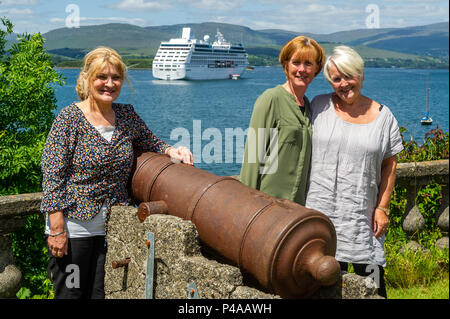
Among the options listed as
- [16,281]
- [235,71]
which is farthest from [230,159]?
[235,71]

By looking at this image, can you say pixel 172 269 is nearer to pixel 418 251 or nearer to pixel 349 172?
pixel 349 172

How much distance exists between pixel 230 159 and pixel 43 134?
22266 millimetres

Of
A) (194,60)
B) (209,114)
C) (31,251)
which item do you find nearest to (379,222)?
(31,251)

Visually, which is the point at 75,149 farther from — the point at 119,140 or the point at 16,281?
the point at 16,281

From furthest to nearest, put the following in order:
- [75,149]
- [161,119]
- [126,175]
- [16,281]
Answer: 1. [161,119]
2. [16,281]
3. [126,175]
4. [75,149]

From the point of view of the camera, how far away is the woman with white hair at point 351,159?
9.57ft

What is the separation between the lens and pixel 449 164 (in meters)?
4.64

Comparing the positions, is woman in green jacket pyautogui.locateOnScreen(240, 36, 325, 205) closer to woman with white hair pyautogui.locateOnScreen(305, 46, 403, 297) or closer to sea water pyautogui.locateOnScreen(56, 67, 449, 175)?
woman with white hair pyautogui.locateOnScreen(305, 46, 403, 297)

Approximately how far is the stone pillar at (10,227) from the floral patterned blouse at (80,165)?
0.77m

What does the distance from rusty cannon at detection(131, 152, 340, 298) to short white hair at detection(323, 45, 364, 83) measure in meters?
0.82

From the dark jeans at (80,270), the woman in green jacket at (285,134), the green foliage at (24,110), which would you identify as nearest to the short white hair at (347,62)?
the woman in green jacket at (285,134)

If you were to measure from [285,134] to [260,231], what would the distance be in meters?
0.69

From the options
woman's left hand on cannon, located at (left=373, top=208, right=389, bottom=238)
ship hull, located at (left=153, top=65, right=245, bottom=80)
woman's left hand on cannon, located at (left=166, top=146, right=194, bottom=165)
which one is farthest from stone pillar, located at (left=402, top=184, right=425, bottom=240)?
ship hull, located at (left=153, top=65, right=245, bottom=80)

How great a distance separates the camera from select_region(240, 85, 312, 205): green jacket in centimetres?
294
